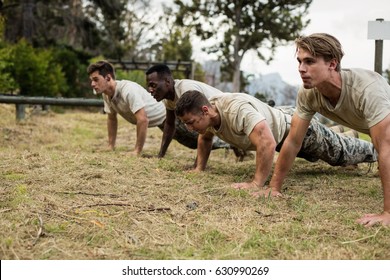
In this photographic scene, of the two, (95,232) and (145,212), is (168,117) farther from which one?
(95,232)

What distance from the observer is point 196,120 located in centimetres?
438

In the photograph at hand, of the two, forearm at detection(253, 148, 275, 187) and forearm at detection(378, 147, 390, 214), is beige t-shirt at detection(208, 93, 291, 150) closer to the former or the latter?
forearm at detection(253, 148, 275, 187)

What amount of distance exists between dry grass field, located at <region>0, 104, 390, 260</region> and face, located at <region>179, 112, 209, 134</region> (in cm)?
47

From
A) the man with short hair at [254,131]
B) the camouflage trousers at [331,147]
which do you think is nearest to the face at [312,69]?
the man with short hair at [254,131]

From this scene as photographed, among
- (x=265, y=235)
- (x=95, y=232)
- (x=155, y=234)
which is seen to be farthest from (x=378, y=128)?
(x=95, y=232)

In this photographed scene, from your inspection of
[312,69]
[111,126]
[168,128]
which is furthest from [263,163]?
[111,126]

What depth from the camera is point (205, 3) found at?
86.8 feet

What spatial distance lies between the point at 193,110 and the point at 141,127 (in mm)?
2276

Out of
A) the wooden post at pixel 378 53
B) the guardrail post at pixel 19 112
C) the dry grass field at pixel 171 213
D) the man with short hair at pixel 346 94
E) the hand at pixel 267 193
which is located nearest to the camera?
the dry grass field at pixel 171 213

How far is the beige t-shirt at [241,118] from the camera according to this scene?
4.36 m

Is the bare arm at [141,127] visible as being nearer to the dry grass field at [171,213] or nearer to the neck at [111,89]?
the neck at [111,89]

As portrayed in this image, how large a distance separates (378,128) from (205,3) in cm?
2414

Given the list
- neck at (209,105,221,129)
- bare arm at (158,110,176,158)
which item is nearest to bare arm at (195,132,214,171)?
neck at (209,105,221,129)

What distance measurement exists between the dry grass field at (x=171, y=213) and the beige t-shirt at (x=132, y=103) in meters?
1.20
